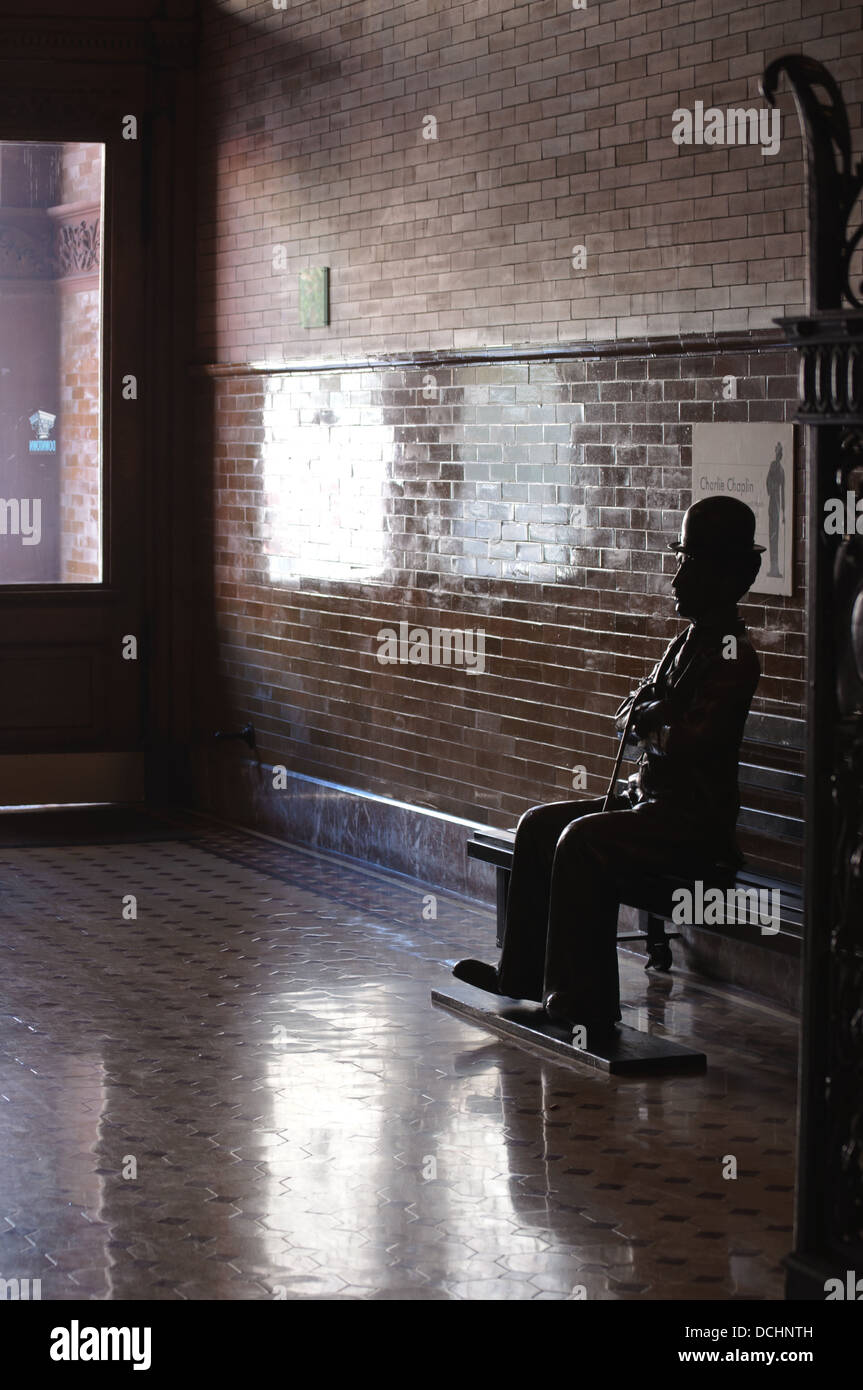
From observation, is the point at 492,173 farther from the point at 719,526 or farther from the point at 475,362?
the point at 719,526

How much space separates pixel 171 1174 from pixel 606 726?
9.98ft

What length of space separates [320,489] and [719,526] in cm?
387

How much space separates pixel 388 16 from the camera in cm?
850

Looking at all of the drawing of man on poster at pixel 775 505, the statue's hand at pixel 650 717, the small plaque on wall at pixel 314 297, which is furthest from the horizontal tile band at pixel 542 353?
the statue's hand at pixel 650 717

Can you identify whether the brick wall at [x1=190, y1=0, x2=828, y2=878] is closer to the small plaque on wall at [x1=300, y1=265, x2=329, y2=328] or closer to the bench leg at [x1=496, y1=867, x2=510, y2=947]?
the small plaque on wall at [x1=300, y1=265, x2=329, y2=328]

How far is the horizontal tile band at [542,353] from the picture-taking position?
20.8ft

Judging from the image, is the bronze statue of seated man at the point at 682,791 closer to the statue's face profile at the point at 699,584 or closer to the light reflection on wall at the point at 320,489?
the statue's face profile at the point at 699,584

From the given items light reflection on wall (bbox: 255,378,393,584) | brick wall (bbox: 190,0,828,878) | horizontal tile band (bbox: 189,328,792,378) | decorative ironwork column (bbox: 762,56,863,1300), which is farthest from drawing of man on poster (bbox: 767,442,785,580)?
light reflection on wall (bbox: 255,378,393,584)

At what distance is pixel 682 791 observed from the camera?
225 inches

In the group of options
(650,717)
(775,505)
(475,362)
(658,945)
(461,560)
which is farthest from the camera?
(461,560)

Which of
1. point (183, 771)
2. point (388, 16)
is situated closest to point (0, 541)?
point (183, 771)

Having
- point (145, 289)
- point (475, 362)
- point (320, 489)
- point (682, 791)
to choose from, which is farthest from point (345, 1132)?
point (145, 289)

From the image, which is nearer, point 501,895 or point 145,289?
point 501,895

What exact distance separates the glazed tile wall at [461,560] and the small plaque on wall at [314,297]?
A: 26cm
